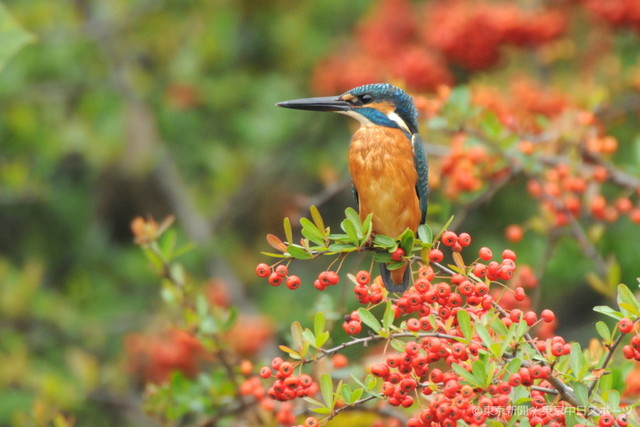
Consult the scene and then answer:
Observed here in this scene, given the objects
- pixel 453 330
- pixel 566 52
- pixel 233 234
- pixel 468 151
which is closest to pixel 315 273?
pixel 233 234

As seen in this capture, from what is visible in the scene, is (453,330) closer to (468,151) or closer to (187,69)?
(468,151)

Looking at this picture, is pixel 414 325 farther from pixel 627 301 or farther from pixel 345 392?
pixel 627 301

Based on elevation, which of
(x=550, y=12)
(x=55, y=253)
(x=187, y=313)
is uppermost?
(x=550, y=12)

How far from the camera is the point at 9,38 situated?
2717 mm

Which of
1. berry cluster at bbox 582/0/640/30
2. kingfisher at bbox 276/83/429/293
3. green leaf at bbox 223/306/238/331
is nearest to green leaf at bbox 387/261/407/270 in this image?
kingfisher at bbox 276/83/429/293

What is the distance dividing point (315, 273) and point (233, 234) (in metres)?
0.71

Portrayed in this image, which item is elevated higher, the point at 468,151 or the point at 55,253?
the point at 468,151

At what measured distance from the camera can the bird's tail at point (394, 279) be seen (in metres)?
2.90

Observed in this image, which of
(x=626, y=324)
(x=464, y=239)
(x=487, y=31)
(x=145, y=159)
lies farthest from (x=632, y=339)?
(x=145, y=159)

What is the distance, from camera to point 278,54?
598cm

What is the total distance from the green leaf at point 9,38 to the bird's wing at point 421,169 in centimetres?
127

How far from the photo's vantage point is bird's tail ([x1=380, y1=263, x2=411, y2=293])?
9.52ft

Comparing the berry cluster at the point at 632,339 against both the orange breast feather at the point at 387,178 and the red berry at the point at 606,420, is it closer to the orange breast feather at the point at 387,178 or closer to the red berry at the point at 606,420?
the red berry at the point at 606,420

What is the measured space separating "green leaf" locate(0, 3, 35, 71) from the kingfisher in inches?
38.1
